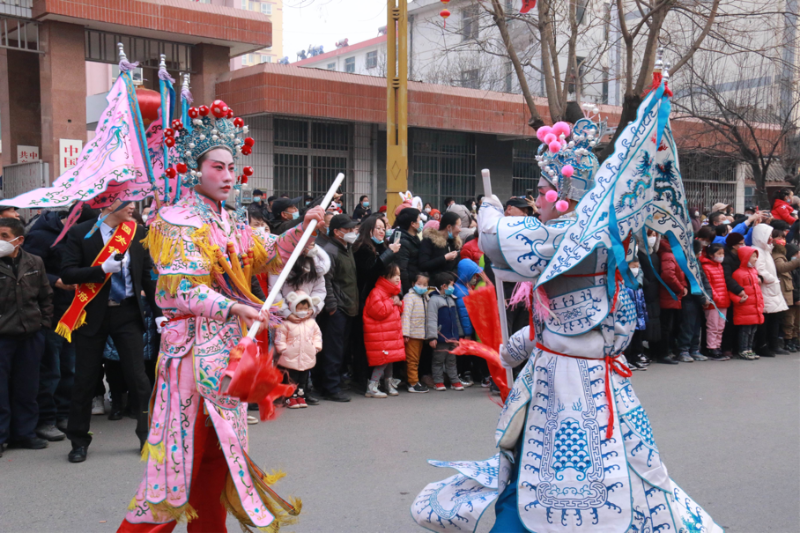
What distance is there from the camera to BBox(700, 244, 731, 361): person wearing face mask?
32.2 feet

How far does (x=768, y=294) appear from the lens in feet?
33.6

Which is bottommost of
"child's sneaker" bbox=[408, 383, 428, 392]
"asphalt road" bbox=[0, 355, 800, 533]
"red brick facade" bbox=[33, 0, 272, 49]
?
"child's sneaker" bbox=[408, 383, 428, 392]

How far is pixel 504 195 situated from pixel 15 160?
433 inches

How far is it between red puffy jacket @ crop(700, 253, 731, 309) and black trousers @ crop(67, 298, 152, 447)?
23.7 ft

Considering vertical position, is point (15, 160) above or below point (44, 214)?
above

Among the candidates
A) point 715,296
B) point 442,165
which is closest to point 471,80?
point 442,165

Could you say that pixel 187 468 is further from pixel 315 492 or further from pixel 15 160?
pixel 15 160

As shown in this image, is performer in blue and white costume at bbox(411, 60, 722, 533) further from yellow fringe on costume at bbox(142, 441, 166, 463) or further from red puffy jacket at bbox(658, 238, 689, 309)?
red puffy jacket at bbox(658, 238, 689, 309)

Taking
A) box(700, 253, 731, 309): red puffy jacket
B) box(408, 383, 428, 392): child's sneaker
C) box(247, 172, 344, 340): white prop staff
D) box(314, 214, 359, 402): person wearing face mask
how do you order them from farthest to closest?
box(700, 253, 731, 309): red puffy jacket < box(408, 383, 428, 392): child's sneaker < box(314, 214, 359, 402): person wearing face mask < box(247, 172, 344, 340): white prop staff

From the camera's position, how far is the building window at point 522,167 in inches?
757

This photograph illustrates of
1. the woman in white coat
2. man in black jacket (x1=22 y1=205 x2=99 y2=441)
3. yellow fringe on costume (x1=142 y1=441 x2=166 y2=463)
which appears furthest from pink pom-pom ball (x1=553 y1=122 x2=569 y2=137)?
the woman in white coat

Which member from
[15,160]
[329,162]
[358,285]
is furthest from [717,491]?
[15,160]

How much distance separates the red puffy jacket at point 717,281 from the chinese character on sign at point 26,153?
12.2 metres

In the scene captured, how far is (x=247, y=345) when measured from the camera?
3.04 meters
